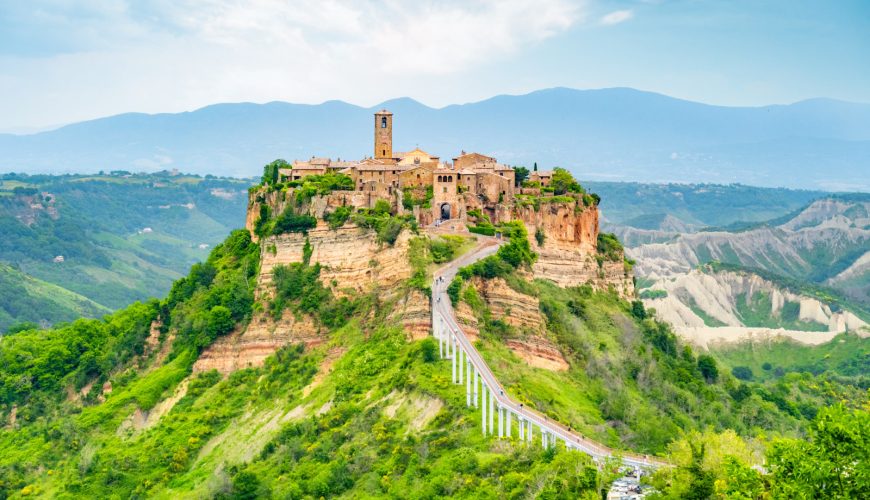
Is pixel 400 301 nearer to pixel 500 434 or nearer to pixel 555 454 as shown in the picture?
pixel 500 434

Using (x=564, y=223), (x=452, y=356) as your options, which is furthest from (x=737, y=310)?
(x=452, y=356)

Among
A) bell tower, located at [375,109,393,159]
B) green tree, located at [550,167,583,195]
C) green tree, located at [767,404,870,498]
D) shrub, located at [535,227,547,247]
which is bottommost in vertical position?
green tree, located at [767,404,870,498]

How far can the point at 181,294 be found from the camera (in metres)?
83.0

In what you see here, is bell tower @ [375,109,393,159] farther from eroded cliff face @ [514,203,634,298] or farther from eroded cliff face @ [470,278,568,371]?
eroded cliff face @ [470,278,568,371]

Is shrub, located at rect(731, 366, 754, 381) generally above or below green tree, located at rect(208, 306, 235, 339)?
below

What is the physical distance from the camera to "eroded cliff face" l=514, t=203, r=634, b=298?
81.4 m

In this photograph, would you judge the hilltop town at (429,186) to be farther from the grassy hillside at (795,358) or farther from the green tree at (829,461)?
the grassy hillside at (795,358)

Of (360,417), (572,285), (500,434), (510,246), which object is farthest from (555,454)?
(572,285)

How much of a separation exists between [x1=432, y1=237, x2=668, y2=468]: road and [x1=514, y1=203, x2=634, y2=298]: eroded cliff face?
13.3 metres

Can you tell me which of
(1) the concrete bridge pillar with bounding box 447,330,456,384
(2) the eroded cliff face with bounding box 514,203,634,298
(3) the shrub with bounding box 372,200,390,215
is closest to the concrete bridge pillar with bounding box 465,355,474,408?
(1) the concrete bridge pillar with bounding box 447,330,456,384

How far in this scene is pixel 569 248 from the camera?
84062mm

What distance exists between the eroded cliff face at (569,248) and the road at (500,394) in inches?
523

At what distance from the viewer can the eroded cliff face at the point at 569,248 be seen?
81375mm

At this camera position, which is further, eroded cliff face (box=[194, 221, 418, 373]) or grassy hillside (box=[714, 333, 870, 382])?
grassy hillside (box=[714, 333, 870, 382])
